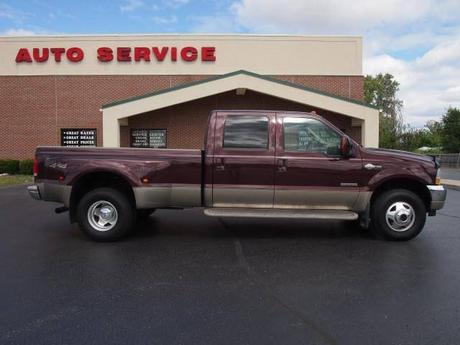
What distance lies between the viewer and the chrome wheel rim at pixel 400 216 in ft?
20.6

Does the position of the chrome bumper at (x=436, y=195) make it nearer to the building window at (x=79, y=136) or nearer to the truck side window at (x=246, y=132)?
the truck side window at (x=246, y=132)

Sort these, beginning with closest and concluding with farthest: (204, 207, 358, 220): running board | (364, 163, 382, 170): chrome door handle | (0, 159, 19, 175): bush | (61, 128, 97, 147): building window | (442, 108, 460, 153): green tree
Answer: (204, 207, 358, 220): running board → (364, 163, 382, 170): chrome door handle → (0, 159, 19, 175): bush → (61, 128, 97, 147): building window → (442, 108, 460, 153): green tree

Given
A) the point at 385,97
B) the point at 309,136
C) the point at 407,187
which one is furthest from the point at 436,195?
the point at 385,97

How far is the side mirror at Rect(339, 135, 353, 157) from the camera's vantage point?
6082mm

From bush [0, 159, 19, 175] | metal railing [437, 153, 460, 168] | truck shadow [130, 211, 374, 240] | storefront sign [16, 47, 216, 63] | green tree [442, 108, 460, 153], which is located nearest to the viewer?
truck shadow [130, 211, 374, 240]

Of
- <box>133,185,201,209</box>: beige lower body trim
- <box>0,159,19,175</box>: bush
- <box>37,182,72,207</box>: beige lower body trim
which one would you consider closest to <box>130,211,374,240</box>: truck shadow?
<box>133,185,201,209</box>: beige lower body trim

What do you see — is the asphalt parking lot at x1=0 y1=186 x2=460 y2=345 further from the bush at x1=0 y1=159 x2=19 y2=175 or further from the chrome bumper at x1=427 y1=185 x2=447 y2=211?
the bush at x1=0 y1=159 x2=19 y2=175

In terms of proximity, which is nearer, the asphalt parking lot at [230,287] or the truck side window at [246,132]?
the asphalt parking lot at [230,287]

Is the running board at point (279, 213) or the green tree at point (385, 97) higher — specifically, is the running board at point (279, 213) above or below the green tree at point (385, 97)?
below

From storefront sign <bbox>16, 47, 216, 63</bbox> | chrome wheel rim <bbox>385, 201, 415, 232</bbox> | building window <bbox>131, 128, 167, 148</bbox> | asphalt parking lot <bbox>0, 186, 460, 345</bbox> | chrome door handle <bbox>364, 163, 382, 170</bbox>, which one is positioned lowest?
asphalt parking lot <bbox>0, 186, 460, 345</bbox>

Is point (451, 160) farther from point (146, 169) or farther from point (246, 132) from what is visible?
point (146, 169)

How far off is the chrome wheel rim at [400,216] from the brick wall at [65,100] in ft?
52.6

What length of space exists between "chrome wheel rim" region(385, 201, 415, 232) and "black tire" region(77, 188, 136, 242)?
3.96m

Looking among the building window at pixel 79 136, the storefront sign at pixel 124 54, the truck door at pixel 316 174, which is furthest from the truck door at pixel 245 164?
the building window at pixel 79 136
